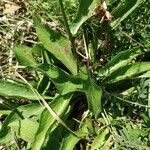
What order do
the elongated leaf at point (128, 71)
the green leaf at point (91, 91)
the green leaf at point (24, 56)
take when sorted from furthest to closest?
the green leaf at point (24, 56) → the elongated leaf at point (128, 71) → the green leaf at point (91, 91)

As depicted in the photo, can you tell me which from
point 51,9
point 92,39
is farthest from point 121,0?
point 51,9

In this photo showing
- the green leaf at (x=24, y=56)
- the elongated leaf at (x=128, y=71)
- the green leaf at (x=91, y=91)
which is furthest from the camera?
the green leaf at (x=24, y=56)

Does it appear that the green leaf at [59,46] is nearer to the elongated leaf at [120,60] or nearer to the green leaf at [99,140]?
the elongated leaf at [120,60]

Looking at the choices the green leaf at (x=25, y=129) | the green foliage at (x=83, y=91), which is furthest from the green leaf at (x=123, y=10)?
the green leaf at (x=25, y=129)

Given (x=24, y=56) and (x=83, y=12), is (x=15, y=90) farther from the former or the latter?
(x=83, y=12)

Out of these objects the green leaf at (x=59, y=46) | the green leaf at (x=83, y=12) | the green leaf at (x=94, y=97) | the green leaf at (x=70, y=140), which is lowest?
the green leaf at (x=70, y=140)

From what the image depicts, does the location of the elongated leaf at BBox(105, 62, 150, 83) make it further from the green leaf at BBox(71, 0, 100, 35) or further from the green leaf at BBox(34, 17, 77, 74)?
the green leaf at BBox(71, 0, 100, 35)

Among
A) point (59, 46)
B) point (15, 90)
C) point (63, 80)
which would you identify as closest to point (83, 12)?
point (59, 46)

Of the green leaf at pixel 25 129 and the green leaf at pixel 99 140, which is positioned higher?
the green leaf at pixel 25 129

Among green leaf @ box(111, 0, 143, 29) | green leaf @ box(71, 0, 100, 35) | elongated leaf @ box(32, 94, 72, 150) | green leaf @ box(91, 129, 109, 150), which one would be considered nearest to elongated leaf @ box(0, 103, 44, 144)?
elongated leaf @ box(32, 94, 72, 150)
